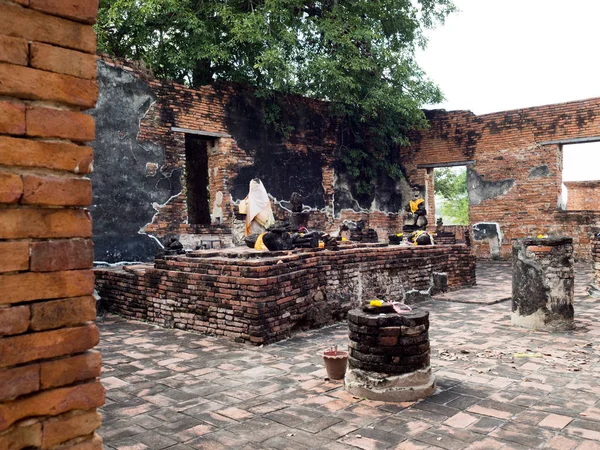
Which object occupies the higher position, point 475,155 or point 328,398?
point 475,155

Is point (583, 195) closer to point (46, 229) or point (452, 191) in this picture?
point (452, 191)

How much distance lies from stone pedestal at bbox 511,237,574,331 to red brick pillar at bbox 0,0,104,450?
18.1ft

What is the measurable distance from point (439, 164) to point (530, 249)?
9662 millimetres

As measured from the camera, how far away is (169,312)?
6531mm

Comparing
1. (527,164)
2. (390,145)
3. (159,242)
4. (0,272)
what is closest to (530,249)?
(0,272)

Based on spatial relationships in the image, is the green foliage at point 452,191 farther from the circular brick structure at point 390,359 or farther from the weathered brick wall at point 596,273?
the circular brick structure at point 390,359

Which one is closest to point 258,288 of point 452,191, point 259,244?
point 259,244

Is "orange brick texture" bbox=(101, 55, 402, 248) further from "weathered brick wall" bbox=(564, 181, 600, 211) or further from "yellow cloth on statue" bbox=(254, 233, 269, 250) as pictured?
"weathered brick wall" bbox=(564, 181, 600, 211)

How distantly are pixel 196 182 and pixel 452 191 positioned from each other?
1113 centimetres

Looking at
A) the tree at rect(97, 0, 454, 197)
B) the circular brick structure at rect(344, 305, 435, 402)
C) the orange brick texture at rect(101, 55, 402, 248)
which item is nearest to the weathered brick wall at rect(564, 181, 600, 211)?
the tree at rect(97, 0, 454, 197)

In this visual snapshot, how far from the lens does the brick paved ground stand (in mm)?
3162

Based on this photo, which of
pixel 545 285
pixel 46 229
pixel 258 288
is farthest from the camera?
pixel 545 285

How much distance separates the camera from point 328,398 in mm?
3875

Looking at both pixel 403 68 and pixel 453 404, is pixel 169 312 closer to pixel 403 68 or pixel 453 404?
pixel 453 404
